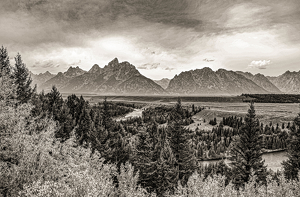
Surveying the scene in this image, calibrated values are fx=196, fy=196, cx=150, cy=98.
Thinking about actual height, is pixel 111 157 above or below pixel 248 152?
below

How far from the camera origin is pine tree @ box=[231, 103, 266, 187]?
97.0 feet

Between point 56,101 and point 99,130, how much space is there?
17.4 meters

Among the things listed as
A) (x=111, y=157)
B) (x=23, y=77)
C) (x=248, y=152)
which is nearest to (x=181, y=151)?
(x=248, y=152)

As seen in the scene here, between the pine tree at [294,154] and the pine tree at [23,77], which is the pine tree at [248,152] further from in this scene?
the pine tree at [23,77]

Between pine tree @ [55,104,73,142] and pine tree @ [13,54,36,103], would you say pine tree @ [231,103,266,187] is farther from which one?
pine tree @ [13,54,36,103]

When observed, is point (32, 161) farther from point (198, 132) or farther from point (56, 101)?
point (198, 132)

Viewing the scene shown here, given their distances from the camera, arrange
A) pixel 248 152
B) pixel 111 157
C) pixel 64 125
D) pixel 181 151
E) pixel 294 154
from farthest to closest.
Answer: pixel 64 125, pixel 111 157, pixel 181 151, pixel 294 154, pixel 248 152

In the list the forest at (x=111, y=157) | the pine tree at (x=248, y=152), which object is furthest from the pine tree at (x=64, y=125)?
the pine tree at (x=248, y=152)

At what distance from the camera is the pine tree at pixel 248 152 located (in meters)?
29.6

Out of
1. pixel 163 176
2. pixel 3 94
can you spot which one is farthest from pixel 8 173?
pixel 163 176

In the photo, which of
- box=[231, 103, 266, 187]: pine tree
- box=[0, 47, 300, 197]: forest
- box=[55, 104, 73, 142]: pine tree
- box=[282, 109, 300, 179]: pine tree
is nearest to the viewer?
box=[0, 47, 300, 197]: forest

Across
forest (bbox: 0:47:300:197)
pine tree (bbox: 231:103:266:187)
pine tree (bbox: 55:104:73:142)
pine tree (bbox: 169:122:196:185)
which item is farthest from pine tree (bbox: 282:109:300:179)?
pine tree (bbox: 55:104:73:142)

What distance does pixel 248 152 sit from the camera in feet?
99.1

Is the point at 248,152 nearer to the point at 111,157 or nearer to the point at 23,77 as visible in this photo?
the point at 111,157
